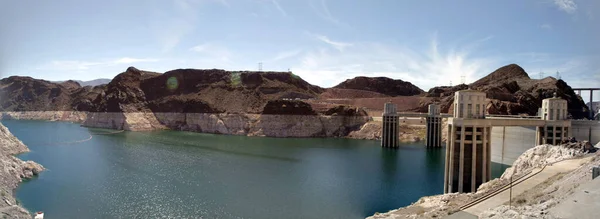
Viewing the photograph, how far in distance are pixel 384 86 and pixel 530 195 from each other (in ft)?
488

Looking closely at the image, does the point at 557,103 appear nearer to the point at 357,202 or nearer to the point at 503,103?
the point at 357,202

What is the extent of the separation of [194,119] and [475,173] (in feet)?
280

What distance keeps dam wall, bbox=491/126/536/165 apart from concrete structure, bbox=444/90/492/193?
14.1 metres

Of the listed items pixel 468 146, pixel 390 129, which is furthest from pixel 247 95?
pixel 468 146

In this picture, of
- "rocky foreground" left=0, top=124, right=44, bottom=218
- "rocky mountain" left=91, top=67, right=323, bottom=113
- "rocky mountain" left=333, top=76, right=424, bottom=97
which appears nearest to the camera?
"rocky foreground" left=0, top=124, right=44, bottom=218

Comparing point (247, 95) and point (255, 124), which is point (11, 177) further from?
point (247, 95)

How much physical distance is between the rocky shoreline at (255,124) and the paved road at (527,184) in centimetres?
5529

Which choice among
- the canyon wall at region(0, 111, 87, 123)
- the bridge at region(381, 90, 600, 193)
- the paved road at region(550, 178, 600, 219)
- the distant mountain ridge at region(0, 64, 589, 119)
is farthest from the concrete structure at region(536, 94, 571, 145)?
the canyon wall at region(0, 111, 87, 123)

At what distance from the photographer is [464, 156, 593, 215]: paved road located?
718 inches

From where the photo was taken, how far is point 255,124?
95000 millimetres

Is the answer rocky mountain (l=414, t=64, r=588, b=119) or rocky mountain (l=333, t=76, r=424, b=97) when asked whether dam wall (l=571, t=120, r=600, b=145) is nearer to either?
rocky mountain (l=414, t=64, r=588, b=119)

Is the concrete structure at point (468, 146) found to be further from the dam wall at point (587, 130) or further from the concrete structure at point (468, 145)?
the dam wall at point (587, 130)

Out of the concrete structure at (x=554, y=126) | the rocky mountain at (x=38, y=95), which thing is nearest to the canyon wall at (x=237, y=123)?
the rocky mountain at (x=38, y=95)

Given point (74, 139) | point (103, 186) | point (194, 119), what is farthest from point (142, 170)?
point (194, 119)
